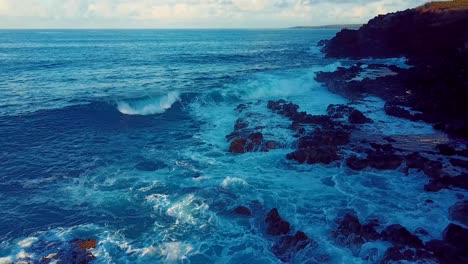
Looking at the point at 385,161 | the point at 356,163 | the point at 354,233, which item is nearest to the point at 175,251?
the point at 354,233

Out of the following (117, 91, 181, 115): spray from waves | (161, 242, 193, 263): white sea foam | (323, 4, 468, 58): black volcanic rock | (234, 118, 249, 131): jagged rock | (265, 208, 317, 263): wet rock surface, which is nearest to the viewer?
(161, 242, 193, 263): white sea foam

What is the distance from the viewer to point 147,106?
3497 centimetres

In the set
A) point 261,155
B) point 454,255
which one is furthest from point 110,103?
point 454,255

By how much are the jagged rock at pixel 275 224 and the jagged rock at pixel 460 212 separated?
288 inches

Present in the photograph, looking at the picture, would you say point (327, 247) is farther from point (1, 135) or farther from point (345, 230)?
point (1, 135)

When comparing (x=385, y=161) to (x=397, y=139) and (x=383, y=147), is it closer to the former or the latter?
(x=383, y=147)

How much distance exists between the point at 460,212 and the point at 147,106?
2733 centimetres

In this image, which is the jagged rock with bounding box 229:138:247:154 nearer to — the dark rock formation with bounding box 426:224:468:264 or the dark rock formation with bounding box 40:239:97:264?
the dark rock formation with bounding box 40:239:97:264

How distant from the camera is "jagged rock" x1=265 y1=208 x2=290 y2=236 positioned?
14992 millimetres

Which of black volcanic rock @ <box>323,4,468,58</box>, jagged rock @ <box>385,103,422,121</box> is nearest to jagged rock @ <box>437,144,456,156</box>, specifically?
jagged rock @ <box>385,103,422,121</box>

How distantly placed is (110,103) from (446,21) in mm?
47559

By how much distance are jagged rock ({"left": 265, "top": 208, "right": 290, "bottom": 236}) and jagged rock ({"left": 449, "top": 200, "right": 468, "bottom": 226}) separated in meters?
7.32

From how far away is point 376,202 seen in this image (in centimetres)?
1723

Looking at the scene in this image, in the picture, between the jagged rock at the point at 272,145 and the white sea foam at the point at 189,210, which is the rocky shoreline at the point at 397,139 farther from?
the white sea foam at the point at 189,210
